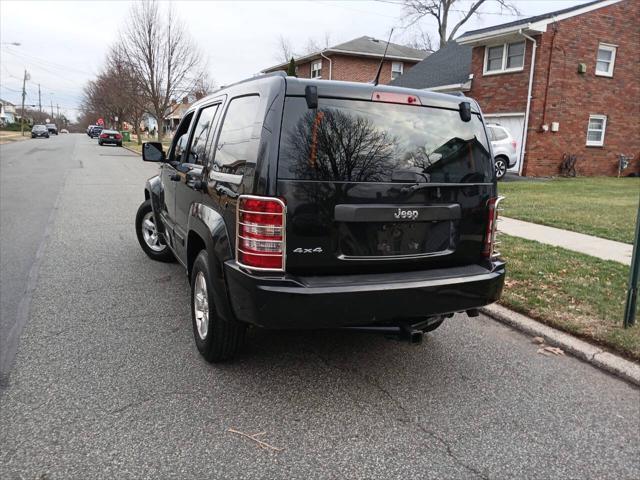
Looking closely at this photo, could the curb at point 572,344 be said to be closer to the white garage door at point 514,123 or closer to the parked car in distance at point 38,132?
the white garage door at point 514,123

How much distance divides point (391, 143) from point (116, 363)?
7.87 ft

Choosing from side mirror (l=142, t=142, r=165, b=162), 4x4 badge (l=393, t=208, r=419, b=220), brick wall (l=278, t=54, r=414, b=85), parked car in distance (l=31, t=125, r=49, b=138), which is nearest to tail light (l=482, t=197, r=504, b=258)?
4x4 badge (l=393, t=208, r=419, b=220)

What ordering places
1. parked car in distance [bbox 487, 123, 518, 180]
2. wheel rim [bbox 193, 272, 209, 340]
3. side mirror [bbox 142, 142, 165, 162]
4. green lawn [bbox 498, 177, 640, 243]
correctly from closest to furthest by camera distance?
wheel rim [bbox 193, 272, 209, 340]
side mirror [bbox 142, 142, 165, 162]
green lawn [bbox 498, 177, 640, 243]
parked car in distance [bbox 487, 123, 518, 180]

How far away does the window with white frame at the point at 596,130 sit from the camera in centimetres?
1933

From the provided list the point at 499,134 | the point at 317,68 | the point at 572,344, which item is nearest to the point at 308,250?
the point at 572,344

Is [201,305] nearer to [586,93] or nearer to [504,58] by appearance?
[504,58]

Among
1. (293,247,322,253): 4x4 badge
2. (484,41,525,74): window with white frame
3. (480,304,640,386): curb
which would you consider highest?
(484,41,525,74): window with white frame

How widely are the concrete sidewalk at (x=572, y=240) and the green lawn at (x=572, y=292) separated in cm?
38

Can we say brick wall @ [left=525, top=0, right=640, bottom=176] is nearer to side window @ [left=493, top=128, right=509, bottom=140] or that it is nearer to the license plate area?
side window @ [left=493, top=128, right=509, bottom=140]

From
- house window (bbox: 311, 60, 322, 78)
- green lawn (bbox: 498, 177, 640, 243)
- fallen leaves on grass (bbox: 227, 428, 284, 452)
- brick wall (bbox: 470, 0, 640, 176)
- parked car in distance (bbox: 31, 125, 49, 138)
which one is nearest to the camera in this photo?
fallen leaves on grass (bbox: 227, 428, 284, 452)

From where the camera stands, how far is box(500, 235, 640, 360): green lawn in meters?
4.25

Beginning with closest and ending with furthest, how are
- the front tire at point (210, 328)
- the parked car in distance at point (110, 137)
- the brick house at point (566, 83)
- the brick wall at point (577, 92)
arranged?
the front tire at point (210, 328), the brick house at point (566, 83), the brick wall at point (577, 92), the parked car in distance at point (110, 137)

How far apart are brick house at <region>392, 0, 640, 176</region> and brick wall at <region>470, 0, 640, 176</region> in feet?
0.11

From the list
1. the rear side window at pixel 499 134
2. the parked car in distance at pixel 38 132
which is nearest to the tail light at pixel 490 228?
the rear side window at pixel 499 134
